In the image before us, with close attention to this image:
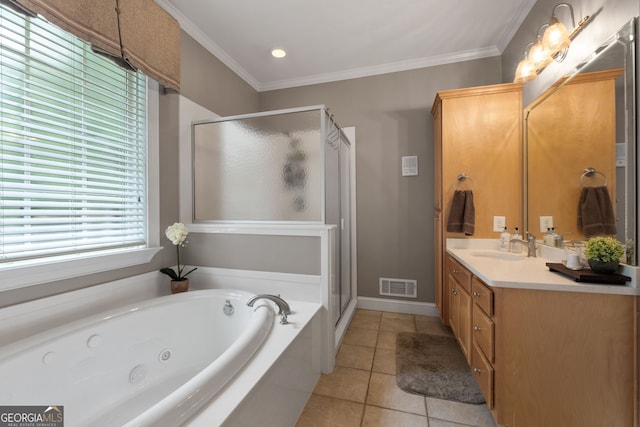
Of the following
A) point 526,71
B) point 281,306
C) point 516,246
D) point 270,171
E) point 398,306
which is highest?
point 526,71

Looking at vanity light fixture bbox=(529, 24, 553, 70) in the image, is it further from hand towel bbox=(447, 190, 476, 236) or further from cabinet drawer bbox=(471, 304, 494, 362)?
cabinet drawer bbox=(471, 304, 494, 362)

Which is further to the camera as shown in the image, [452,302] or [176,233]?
[452,302]

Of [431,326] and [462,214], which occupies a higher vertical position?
[462,214]

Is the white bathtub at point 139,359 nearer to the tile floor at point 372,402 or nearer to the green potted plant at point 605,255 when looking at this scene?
the tile floor at point 372,402

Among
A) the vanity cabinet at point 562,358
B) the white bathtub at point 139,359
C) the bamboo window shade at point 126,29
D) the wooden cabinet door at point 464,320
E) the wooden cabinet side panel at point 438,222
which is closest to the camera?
the white bathtub at point 139,359

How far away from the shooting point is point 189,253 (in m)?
2.00

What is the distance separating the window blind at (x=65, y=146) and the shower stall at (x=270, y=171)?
436mm

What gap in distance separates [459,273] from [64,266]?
2.35 meters

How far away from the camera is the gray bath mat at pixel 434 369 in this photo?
5.10 feet

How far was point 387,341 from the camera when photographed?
2141 millimetres

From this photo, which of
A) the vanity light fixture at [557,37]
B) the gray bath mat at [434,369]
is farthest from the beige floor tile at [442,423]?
the vanity light fixture at [557,37]

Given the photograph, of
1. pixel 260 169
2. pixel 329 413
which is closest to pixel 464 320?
pixel 329 413

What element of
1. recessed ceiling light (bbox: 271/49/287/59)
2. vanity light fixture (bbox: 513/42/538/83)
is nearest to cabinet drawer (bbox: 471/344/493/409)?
vanity light fixture (bbox: 513/42/538/83)

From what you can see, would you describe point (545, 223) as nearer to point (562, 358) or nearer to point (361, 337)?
point (562, 358)
